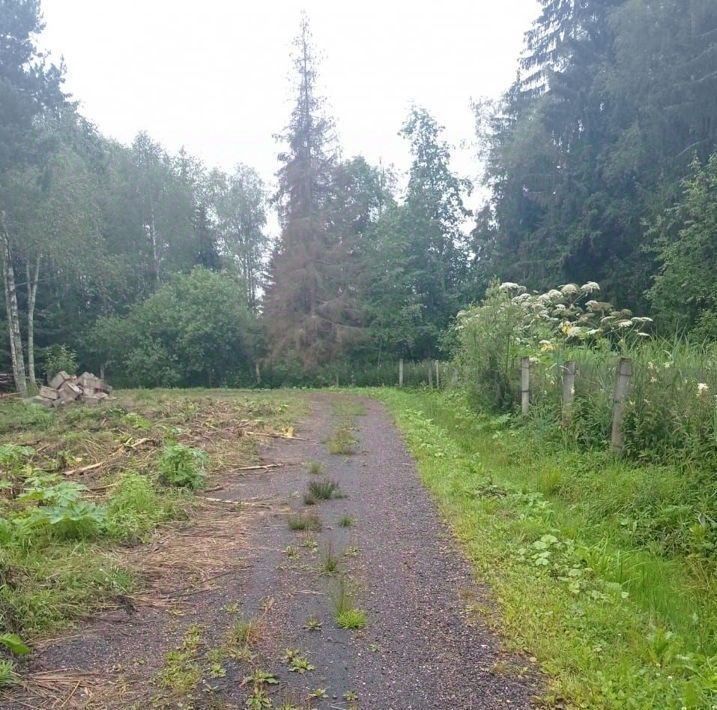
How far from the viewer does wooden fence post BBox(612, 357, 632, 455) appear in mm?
5910

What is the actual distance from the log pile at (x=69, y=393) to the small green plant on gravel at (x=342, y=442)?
8.57 metres

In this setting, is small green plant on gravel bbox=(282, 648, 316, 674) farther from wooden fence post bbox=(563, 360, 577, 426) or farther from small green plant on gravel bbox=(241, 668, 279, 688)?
wooden fence post bbox=(563, 360, 577, 426)

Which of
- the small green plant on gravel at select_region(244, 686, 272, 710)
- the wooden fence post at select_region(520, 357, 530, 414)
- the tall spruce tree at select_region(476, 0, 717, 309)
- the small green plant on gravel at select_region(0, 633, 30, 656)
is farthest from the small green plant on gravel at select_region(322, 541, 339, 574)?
the tall spruce tree at select_region(476, 0, 717, 309)

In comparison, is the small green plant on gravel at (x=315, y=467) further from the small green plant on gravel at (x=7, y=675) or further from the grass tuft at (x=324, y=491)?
the small green plant on gravel at (x=7, y=675)

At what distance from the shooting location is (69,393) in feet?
51.9

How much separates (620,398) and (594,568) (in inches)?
103

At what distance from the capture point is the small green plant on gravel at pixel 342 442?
841 cm

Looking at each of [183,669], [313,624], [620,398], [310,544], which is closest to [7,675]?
[183,669]

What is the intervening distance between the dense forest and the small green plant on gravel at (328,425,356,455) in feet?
31.2

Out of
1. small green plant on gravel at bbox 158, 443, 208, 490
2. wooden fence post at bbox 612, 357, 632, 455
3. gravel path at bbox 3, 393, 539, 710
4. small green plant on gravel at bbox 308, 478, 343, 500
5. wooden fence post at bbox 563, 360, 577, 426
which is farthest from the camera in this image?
wooden fence post at bbox 563, 360, 577, 426

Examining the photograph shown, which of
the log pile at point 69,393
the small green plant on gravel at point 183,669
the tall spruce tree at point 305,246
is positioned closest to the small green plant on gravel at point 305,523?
the small green plant on gravel at point 183,669

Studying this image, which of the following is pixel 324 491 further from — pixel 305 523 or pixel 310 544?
pixel 310 544

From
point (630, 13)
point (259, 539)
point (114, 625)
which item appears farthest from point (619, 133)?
point (114, 625)

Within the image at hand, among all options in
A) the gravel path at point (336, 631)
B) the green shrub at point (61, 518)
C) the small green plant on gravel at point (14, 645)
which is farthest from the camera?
the green shrub at point (61, 518)
